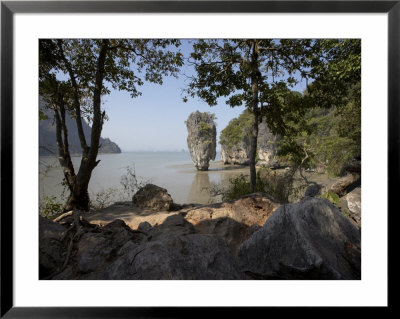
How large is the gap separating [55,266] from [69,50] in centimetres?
324

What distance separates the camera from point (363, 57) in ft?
5.83

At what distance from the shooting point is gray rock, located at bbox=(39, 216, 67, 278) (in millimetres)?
1772

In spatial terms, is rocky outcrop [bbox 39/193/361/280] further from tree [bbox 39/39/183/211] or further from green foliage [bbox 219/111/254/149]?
green foliage [bbox 219/111/254/149]

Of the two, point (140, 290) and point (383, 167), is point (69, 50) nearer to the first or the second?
point (140, 290)

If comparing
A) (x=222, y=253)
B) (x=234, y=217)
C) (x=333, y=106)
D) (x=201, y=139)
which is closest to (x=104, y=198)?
(x=234, y=217)

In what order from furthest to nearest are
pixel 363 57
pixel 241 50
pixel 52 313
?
pixel 241 50, pixel 363 57, pixel 52 313

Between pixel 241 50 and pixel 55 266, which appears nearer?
pixel 55 266

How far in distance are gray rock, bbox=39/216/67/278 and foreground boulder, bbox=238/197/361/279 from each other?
5.76 ft

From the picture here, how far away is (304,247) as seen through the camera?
63.1 inches

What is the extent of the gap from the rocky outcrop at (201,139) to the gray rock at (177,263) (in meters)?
21.1

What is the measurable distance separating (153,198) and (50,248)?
2905 millimetres

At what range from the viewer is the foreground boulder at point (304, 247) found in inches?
62.4

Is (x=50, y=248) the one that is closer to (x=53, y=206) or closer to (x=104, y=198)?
(x=53, y=206)

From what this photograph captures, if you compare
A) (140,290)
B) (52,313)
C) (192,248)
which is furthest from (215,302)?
(52,313)
